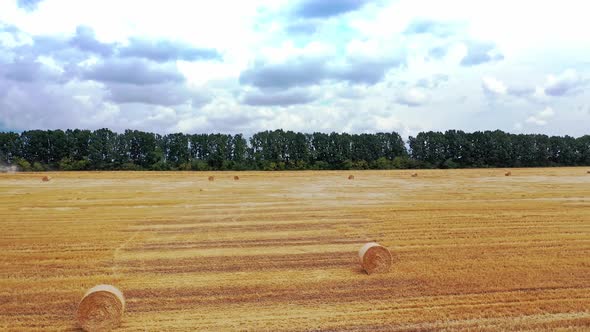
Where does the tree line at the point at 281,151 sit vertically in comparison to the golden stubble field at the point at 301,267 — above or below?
above

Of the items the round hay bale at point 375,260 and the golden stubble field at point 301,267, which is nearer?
the golden stubble field at point 301,267

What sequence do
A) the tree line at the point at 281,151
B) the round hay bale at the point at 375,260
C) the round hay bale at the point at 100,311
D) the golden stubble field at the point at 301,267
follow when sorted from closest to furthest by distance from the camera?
the round hay bale at the point at 100,311
the golden stubble field at the point at 301,267
the round hay bale at the point at 375,260
the tree line at the point at 281,151

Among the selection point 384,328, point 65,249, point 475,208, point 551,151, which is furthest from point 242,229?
point 551,151

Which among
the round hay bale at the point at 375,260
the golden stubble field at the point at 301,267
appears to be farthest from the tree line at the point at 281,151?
the round hay bale at the point at 375,260

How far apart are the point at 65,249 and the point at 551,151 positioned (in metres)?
90.8

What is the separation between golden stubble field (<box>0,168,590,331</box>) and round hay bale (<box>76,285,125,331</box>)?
9.6 inches

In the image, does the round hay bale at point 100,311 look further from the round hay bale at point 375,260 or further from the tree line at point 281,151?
the tree line at point 281,151

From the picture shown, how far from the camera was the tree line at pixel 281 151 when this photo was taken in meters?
75.5

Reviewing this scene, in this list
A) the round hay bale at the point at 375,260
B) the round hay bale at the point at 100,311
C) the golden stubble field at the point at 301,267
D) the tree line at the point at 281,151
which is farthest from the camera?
the tree line at the point at 281,151

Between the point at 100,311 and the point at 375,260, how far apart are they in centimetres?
585

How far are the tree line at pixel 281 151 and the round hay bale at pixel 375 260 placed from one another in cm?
6248

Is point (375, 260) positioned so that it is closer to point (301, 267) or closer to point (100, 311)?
point (301, 267)

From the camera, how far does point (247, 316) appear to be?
27.7ft

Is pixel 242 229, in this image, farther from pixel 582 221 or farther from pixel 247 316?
pixel 582 221
